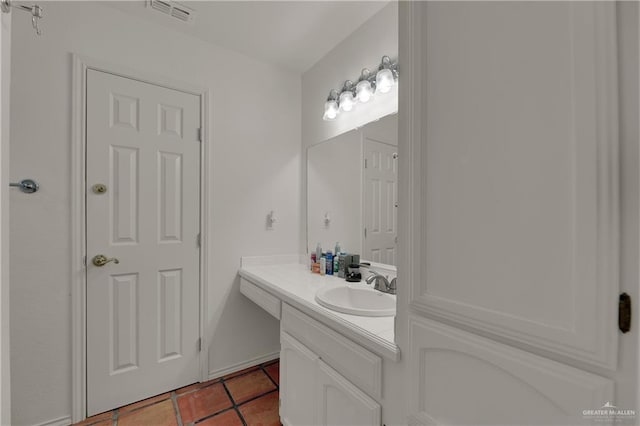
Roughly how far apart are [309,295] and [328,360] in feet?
1.09

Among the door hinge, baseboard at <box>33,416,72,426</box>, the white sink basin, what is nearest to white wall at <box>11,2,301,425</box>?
baseboard at <box>33,416,72,426</box>

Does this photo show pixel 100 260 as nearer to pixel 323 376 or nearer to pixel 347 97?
pixel 323 376

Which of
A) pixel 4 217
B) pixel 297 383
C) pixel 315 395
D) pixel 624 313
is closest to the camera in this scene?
pixel 624 313

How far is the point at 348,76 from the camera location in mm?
1922

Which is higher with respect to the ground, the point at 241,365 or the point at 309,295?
the point at 309,295

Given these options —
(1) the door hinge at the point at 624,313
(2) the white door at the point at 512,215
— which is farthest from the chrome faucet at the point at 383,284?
(1) the door hinge at the point at 624,313

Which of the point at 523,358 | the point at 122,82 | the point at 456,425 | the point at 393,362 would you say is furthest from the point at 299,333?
the point at 122,82

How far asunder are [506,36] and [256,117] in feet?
6.15

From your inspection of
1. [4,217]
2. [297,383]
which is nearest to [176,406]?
[297,383]

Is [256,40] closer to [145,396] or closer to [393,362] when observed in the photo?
[393,362]

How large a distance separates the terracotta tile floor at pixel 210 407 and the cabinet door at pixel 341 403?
65 centimetres

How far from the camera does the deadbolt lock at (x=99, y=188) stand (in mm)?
1605

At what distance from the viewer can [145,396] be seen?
5.74ft

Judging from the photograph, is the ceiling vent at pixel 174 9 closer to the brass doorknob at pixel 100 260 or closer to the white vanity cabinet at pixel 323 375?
the brass doorknob at pixel 100 260
